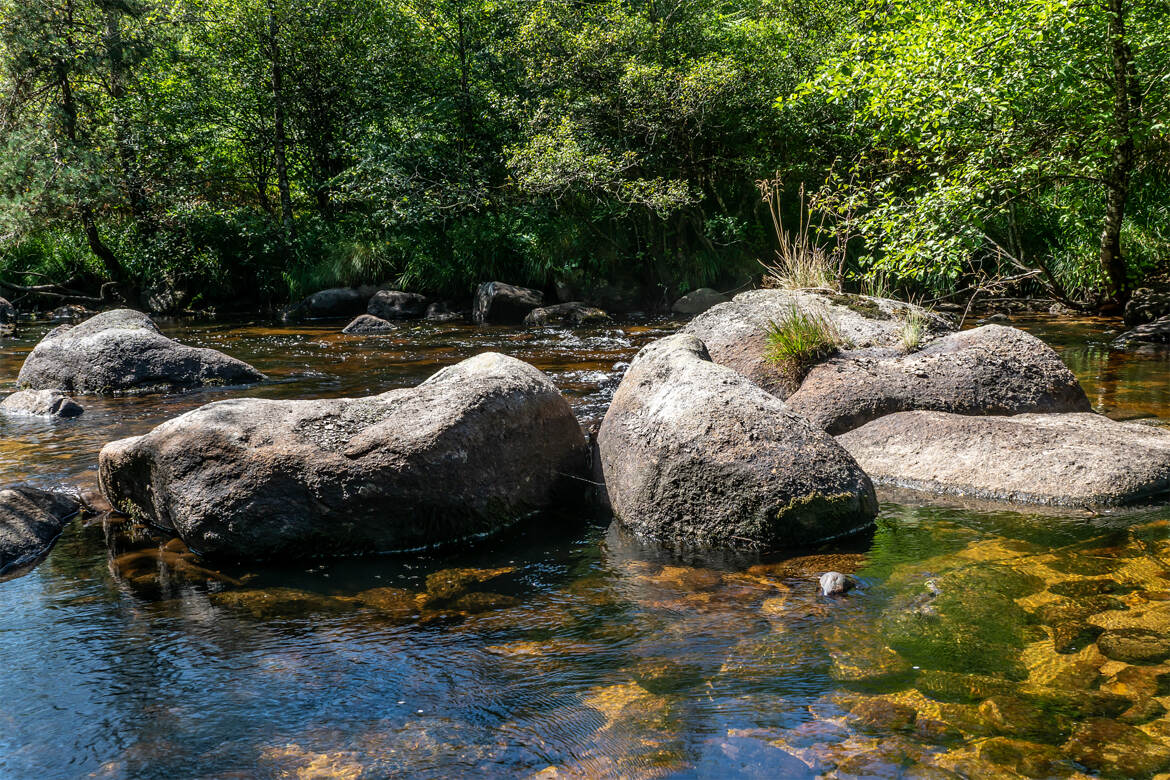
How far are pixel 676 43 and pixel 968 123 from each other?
9.76 metres

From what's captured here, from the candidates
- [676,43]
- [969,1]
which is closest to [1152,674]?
[969,1]

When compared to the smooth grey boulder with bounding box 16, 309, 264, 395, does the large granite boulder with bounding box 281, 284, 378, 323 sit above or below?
above

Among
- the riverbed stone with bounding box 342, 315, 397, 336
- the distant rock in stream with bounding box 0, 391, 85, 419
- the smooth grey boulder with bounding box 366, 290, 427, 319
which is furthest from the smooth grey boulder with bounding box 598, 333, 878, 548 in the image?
the smooth grey boulder with bounding box 366, 290, 427, 319

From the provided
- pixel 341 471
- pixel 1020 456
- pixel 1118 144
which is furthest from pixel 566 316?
pixel 341 471

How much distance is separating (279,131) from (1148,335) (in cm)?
1928

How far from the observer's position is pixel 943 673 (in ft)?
11.5

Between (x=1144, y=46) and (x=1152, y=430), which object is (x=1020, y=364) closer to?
(x=1152, y=430)

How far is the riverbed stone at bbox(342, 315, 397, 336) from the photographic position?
16.0 metres

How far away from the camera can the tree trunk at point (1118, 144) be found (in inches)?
416

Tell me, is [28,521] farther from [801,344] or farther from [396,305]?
[396,305]

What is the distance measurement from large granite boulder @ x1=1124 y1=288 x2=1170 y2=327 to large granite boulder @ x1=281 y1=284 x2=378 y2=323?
14871mm

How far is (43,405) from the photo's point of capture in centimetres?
910

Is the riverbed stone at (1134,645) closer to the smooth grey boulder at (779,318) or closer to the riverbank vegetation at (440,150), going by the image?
the smooth grey boulder at (779,318)

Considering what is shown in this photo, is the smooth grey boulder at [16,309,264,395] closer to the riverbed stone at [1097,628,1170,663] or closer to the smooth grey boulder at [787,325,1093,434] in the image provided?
the smooth grey boulder at [787,325,1093,434]
